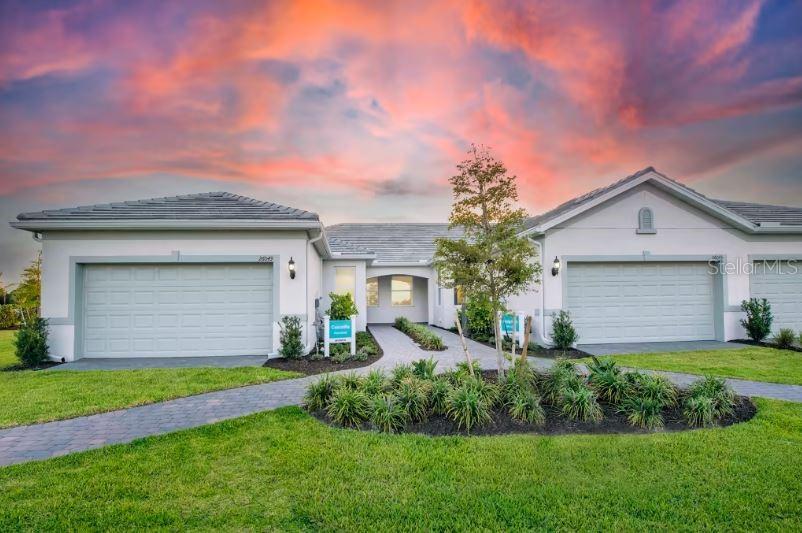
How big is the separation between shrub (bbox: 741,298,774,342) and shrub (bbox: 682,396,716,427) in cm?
895

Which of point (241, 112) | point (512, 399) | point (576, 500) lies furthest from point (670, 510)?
point (241, 112)

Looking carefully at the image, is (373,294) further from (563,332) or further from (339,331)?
(563,332)

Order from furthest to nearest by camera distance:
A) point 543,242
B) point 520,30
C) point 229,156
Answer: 1. point 229,156
2. point 543,242
3. point 520,30

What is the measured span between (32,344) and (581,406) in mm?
11810

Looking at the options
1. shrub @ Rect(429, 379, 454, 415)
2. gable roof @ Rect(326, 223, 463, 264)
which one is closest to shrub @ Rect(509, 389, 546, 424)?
shrub @ Rect(429, 379, 454, 415)

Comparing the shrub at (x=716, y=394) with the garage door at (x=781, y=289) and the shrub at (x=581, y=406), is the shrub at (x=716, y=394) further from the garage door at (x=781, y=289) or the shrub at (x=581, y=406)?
the garage door at (x=781, y=289)

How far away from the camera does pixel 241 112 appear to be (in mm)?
10977

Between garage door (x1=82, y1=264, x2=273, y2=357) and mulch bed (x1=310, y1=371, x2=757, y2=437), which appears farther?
garage door (x1=82, y1=264, x2=273, y2=357)

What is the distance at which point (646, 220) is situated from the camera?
11695 millimetres

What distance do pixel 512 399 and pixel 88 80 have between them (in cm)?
1218

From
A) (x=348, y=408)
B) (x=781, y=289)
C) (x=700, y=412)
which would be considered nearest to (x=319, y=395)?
(x=348, y=408)

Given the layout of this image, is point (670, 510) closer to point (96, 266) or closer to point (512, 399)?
point (512, 399)

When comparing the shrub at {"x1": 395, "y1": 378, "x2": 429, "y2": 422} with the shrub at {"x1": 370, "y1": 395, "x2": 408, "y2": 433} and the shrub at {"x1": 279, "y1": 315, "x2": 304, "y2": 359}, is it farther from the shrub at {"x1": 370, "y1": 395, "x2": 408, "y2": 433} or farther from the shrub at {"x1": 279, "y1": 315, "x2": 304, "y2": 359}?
the shrub at {"x1": 279, "y1": 315, "x2": 304, "y2": 359}

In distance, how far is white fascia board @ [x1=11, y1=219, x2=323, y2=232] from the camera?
9.24 m
